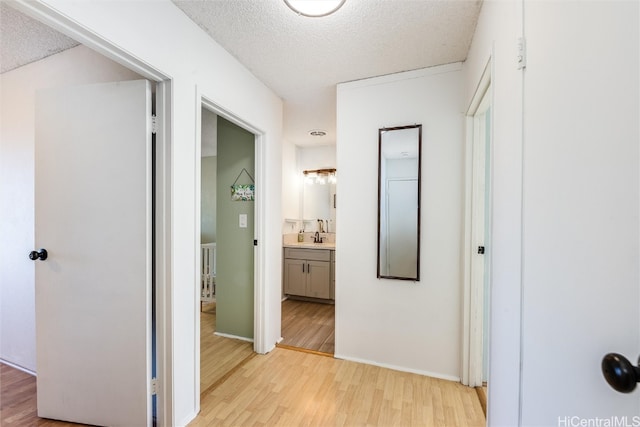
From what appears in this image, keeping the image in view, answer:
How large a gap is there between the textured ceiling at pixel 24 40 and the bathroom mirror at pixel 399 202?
8.01 feet

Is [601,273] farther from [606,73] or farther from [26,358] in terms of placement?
[26,358]

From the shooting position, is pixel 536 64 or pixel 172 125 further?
pixel 172 125

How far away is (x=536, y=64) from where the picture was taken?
833 mm

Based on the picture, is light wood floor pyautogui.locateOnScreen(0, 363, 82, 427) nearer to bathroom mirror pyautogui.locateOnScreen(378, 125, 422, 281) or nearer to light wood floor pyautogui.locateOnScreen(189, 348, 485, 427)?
light wood floor pyautogui.locateOnScreen(189, 348, 485, 427)

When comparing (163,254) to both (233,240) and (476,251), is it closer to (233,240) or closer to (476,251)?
(233,240)

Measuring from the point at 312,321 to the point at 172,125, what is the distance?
8.84 feet

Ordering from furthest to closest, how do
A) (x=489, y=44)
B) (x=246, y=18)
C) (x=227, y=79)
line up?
1. (x=227, y=79)
2. (x=246, y=18)
3. (x=489, y=44)

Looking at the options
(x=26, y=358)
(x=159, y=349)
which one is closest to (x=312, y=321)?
(x=159, y=349)

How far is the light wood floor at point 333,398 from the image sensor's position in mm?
1671

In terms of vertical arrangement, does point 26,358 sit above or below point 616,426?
below

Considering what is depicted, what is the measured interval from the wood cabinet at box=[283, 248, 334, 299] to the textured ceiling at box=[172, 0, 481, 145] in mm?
2325

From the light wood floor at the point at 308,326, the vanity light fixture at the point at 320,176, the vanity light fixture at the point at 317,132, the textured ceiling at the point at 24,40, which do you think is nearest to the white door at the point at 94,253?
the textured ceiling at the point at 24,40

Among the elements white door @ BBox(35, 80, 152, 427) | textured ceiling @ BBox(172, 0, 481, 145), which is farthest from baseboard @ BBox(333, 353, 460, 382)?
textured ceiling @ BBox(172, 0, 481, 145)

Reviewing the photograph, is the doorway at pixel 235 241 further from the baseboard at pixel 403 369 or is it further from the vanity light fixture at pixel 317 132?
the vanity light fixture at pixel 317 132
